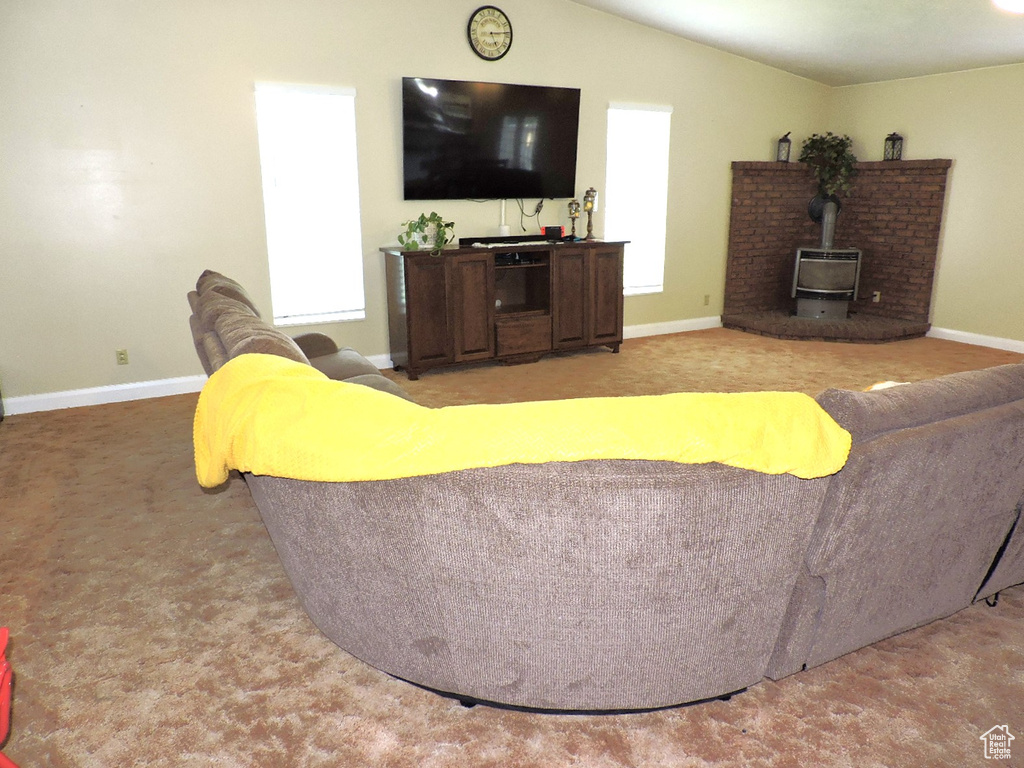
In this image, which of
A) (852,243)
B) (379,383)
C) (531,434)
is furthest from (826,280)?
(531,434)

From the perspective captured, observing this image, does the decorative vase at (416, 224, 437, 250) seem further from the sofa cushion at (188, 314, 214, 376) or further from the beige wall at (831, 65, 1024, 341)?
the beige wall at (831, 65, 1024, 341)

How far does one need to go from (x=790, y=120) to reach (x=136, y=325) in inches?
227

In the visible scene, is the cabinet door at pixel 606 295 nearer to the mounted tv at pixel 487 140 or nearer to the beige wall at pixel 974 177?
the mounted tv at pixel 487 140

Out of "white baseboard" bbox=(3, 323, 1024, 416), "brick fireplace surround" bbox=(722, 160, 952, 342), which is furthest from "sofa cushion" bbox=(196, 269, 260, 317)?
"brick fireplace surround" bbox=(722, 160, 952, 342)

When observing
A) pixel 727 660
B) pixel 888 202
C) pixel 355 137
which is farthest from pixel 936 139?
pixel 727 660

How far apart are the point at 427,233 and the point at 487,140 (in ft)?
2.62

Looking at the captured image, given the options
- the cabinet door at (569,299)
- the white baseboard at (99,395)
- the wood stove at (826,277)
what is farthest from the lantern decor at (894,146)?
the white baseboard at (99,395)

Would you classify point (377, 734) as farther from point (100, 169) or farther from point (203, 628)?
point (100, 169)

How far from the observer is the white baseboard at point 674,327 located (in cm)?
661

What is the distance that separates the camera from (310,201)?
5.07 metres

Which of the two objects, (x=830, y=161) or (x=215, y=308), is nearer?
(x=215, y=308)

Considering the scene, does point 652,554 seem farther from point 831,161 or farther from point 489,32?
point 831,161

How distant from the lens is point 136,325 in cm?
465

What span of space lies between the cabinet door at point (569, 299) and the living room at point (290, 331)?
0.20m
